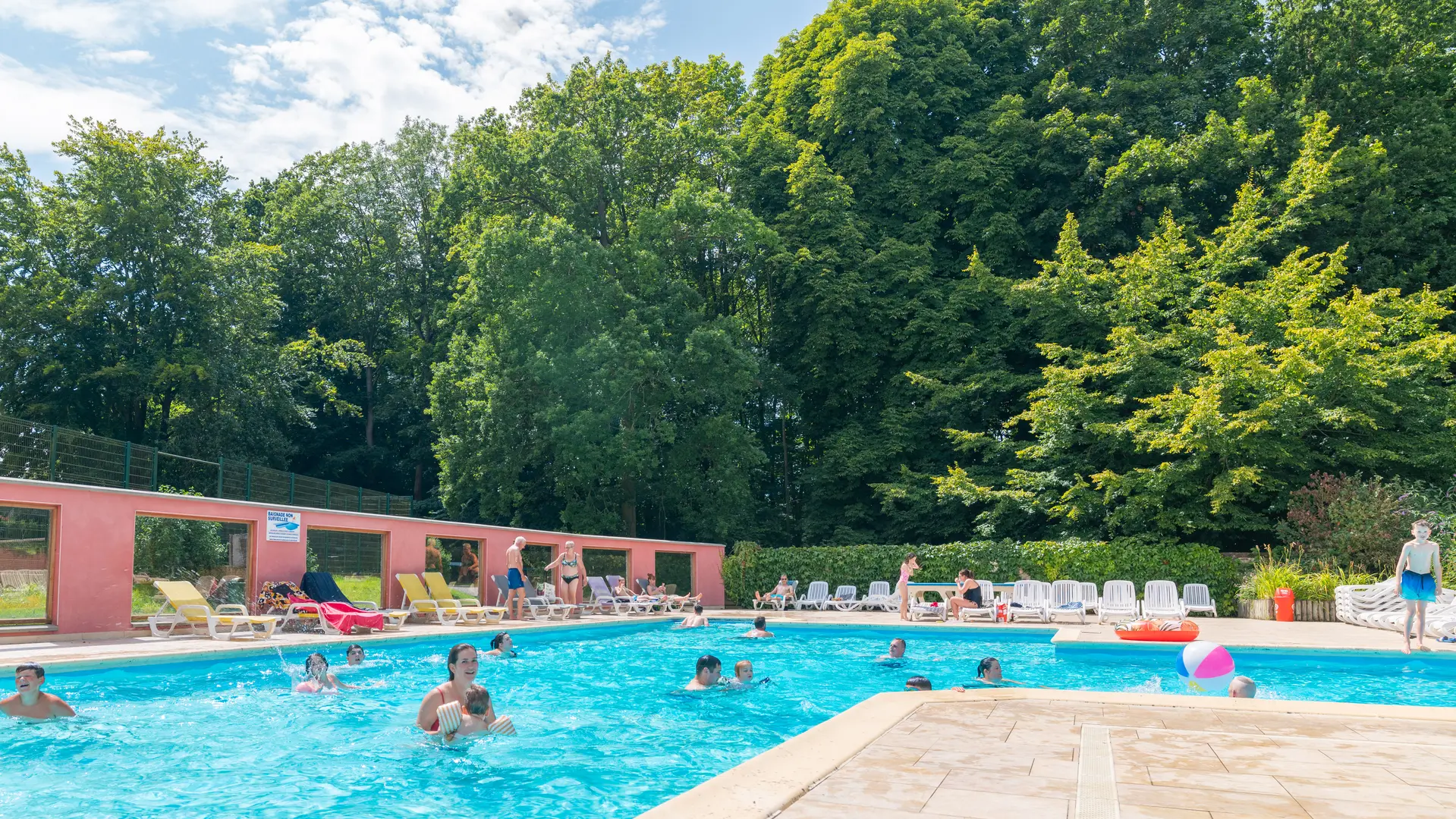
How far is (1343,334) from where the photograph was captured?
67.6ft

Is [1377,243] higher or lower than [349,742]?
higher

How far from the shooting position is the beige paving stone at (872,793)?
4.04 m

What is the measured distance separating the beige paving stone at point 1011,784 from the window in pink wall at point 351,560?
45.9 feet

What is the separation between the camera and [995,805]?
4.03m

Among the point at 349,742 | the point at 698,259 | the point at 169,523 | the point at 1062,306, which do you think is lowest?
the point at 349,742

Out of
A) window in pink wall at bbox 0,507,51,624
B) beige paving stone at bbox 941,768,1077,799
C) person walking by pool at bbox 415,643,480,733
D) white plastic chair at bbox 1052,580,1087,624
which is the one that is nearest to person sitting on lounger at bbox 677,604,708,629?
white plastic chair at bbox 1052,580,1087,624

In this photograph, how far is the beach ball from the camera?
9.14 meters

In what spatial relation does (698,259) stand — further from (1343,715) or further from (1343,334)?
(1343,715)

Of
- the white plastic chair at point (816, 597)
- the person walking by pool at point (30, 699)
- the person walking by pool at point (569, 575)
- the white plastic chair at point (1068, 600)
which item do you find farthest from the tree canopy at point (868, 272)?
the person walking by pool at point (30, 699)

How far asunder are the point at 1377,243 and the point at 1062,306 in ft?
28.1

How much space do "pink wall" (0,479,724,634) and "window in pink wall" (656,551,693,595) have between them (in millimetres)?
8109

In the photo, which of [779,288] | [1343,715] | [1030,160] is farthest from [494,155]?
[1343,715]

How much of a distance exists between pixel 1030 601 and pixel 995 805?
15763mm

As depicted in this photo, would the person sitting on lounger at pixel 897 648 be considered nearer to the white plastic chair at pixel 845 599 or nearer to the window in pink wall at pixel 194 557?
the white plastic chair at pixel 845 599
